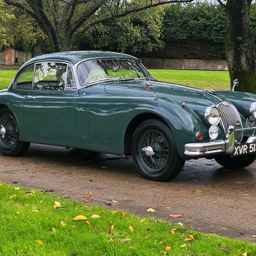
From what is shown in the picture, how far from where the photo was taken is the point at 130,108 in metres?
6.72

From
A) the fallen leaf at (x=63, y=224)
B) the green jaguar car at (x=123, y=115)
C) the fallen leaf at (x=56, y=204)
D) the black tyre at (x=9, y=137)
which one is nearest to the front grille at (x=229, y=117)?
the green jaguar car at (x=123, y=115)

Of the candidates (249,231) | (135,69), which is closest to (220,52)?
(135,69)

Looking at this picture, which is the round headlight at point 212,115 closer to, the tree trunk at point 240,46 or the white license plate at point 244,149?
the white license plate at point 244,149

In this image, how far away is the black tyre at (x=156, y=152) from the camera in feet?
21.0

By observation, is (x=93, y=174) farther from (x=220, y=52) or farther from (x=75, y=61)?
(x=220, y=52)

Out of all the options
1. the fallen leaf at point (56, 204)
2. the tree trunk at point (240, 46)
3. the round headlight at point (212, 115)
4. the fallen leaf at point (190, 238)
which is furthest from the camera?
the tree trunk at point (240, 46)

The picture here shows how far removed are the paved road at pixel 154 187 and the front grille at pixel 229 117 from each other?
668 millimetres

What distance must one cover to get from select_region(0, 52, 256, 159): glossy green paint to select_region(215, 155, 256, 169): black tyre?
84 centimetres

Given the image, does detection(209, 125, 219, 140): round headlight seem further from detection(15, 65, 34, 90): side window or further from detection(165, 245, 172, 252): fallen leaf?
detection(15, 65, 34, 90): side window

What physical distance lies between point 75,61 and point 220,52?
38047 millimetres

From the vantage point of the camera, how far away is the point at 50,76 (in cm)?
809

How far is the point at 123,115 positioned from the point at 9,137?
272cm

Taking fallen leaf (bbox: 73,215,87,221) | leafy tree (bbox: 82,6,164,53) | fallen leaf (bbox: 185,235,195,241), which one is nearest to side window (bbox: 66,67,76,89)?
fallen leaf (bbox: 73,215,87,221)

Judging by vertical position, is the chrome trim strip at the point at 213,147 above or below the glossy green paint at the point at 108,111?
below
